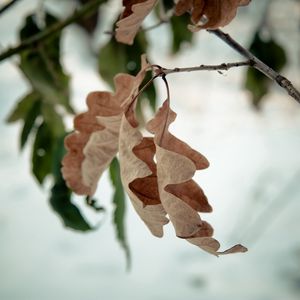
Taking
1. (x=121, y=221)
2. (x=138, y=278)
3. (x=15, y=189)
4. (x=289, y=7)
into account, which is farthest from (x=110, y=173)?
(x=289, y=7)

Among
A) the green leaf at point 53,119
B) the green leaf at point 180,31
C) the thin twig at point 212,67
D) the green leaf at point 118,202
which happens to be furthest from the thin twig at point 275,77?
the green leaf at point 180,31

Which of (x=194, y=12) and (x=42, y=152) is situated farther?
(x=42, y=152)

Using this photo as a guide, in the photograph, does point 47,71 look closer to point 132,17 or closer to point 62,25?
point 62,25

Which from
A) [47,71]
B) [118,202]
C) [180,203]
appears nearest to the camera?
[180,203]

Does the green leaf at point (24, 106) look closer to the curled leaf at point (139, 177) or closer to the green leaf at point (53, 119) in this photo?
the green leaf at point (53, 119)

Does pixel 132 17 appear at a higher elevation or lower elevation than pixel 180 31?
lower

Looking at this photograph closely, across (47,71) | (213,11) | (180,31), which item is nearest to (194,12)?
(213,11)

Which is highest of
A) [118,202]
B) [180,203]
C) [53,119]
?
[53,119]
